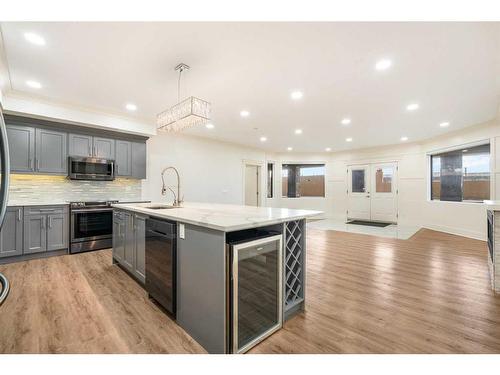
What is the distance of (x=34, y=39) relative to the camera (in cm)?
218

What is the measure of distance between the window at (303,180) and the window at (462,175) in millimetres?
3522

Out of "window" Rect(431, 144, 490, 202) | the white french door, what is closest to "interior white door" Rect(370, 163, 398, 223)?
the white french door

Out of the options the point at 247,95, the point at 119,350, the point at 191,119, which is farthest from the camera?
the point at 247,95

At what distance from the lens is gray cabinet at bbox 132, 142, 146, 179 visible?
4711mm

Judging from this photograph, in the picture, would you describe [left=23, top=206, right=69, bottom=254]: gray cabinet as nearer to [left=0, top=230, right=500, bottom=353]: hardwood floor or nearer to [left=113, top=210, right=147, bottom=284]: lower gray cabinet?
[left=0, top=230, right=500, bottom=353]: hardwood floor

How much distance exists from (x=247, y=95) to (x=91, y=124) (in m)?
2.84

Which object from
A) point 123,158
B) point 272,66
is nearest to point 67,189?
point 123,158

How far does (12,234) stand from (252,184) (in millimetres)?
6191

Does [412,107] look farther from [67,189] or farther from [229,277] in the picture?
[67,189]

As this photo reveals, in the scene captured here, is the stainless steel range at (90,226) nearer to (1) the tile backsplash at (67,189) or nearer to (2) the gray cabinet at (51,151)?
(1) the tile backsplash at (67,189)

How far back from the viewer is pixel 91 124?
4.04 meters
